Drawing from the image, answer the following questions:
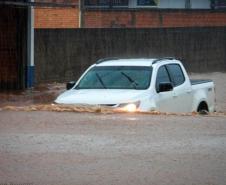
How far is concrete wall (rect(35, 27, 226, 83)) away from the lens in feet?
77.5

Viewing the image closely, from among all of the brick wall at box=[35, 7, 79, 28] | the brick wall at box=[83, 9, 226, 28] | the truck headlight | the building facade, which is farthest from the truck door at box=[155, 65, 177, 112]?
the brick wall at box=[83, 9, 226, 28]

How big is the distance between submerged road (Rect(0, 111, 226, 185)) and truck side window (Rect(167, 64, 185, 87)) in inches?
124

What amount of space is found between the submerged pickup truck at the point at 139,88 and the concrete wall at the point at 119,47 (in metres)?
9.58

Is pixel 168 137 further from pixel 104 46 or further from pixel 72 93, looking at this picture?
pixel 104 46

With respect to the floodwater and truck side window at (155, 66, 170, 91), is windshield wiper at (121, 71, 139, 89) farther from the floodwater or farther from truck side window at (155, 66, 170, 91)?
the floodwater

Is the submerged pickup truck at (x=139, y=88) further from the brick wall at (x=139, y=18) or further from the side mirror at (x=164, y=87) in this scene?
the brick wall at (x=139, y=18)

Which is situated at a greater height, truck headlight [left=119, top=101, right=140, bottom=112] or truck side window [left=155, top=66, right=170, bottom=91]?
truck side window [left=155, top=66, right=170, bottom=91]

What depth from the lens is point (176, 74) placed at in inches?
562

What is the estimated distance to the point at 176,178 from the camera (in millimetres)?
7016

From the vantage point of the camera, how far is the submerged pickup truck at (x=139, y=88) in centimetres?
1212

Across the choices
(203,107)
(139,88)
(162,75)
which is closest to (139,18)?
(203,107)

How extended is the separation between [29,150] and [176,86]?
6071 millimetres

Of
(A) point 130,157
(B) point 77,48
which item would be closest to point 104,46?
(B) point 77,48

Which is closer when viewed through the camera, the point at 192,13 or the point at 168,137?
the point at 168,137
